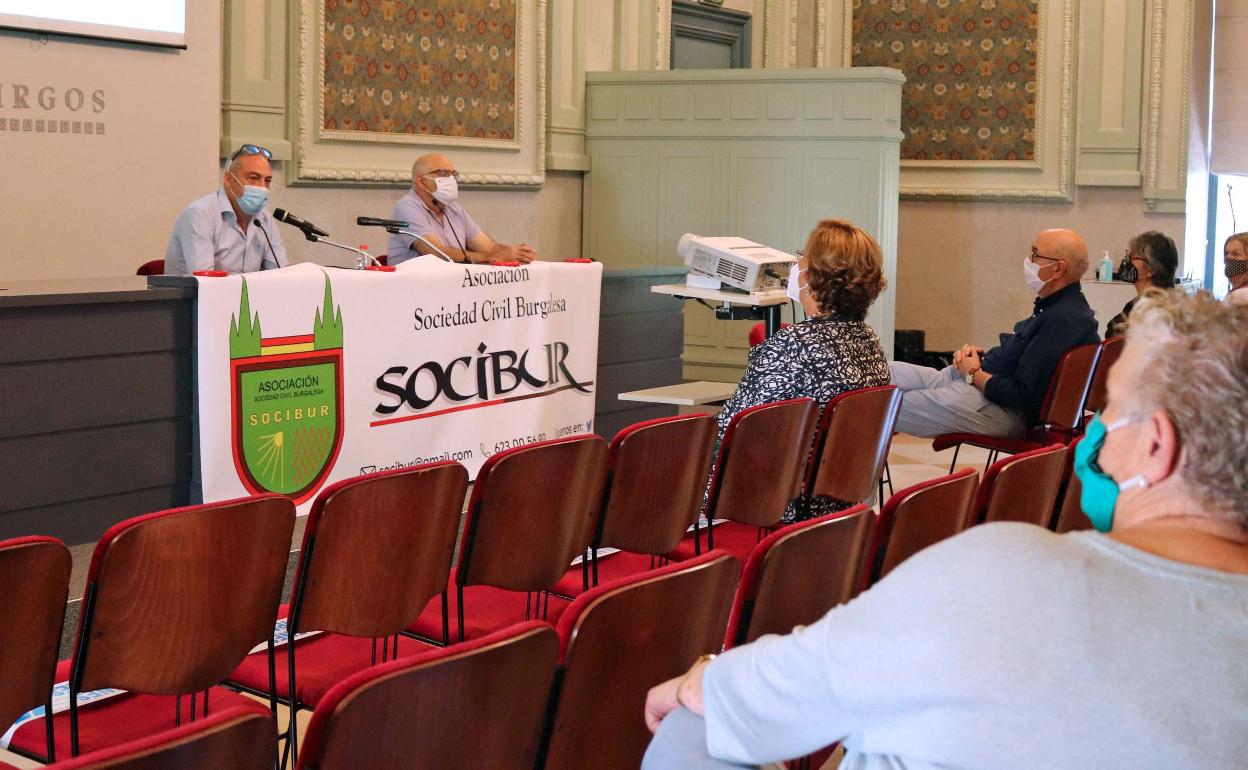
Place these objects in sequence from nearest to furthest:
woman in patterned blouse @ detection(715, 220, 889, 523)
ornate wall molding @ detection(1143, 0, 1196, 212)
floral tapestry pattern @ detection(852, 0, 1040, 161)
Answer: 1. woman in patterned blouse @ detection(715, 220, 889, 523)
2. ornate wall molding @ detection(1143, 0, 1196, 212)
3. floral tapestry pattern @ detection(852, 0, 1040, 161)

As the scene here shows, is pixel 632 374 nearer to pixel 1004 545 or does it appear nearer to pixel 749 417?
pixel 749 417

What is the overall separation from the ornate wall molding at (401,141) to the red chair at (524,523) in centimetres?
424

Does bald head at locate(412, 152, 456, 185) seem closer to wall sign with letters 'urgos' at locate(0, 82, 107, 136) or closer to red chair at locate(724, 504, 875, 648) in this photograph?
wall sign with letters 'urgos' at locate(0, 82, 107, 136)

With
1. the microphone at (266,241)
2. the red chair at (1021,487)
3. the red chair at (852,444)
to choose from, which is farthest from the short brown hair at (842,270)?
the microphone at (266,241)

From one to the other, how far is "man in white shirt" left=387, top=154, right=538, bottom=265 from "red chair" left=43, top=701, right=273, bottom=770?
4625mm

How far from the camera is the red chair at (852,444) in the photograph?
3512 mm

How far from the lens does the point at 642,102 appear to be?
837 cm

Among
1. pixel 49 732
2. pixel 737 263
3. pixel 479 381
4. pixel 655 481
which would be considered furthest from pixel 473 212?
pixel 49 732

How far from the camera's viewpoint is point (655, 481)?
2990 millimetres

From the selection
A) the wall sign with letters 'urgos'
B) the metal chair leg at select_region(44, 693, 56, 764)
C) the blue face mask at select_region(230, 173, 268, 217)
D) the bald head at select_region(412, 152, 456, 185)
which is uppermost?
the wall sign with letters 'urgos'

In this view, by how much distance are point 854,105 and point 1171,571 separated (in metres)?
6.99

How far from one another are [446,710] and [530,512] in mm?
1215

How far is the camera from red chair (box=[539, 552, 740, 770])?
1.63 m

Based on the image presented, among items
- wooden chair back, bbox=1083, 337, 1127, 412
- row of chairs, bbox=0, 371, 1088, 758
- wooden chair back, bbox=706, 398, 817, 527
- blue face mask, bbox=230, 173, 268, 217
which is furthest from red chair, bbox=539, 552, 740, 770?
blue face mask, bbox=230, 173, 268, 217
